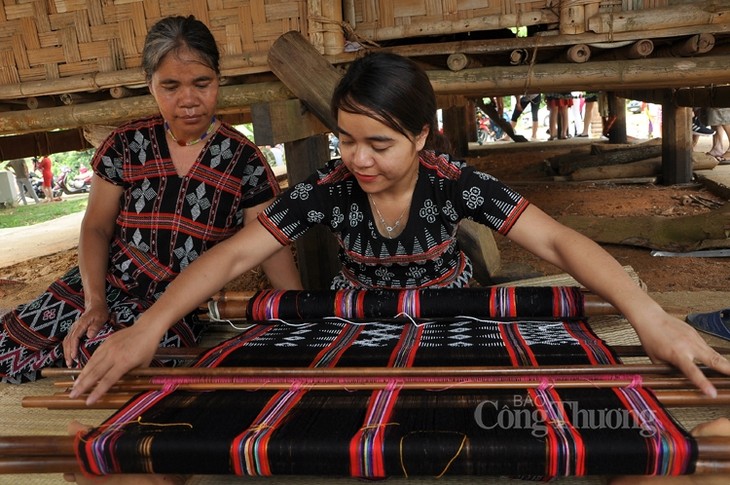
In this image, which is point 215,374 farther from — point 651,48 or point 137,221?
point 651,48

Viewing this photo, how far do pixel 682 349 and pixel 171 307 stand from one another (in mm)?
1195

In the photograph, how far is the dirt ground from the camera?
149 inches

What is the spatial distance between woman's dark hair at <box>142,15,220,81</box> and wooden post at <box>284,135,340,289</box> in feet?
3.94

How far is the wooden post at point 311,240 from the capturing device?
10.7 ft

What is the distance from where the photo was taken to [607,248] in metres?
4.66

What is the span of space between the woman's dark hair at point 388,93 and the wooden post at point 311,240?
1.56 meters

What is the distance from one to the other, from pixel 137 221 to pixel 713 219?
4063 mm

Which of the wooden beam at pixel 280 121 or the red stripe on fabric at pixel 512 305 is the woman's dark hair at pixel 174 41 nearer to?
the wooden beam at pixel 280 121

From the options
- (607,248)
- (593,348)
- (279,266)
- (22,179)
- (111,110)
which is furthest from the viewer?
(22,179)

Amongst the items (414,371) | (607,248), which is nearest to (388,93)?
(414,371)

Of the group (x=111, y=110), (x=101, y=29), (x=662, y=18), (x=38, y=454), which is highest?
(x=101, y=29)

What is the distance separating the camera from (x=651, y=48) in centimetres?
311

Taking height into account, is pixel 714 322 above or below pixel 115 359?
below

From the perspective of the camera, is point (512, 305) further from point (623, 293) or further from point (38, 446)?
point (38, 446)
